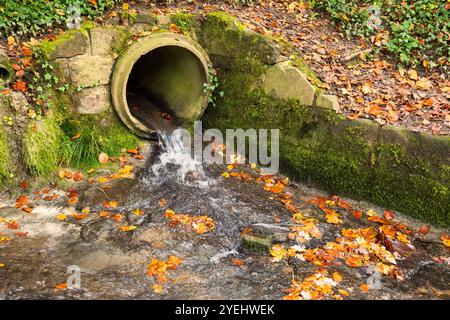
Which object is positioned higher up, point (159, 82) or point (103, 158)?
point (159, 82)

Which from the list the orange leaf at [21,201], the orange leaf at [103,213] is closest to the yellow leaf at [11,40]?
the orange leaf at [21,201]

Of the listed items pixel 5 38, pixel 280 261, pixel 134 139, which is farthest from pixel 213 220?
pixel 5 38

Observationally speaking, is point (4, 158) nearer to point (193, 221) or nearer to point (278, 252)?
point (193, 221)

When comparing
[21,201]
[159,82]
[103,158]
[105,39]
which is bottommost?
[21,201]

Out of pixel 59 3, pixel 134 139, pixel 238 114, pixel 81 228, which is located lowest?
pixel 81 228

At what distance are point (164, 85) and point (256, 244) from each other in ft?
14.6

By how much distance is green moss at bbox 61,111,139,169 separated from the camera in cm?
616

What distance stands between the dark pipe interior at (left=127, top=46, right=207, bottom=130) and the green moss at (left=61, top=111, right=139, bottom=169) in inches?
26.7

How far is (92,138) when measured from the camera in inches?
250

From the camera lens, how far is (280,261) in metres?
4.47

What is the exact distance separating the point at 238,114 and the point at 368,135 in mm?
2307

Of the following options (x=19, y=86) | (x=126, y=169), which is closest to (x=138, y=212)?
(x=126, y=169)

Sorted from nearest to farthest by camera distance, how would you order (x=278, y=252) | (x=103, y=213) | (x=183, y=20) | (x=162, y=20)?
(x=278, y=252) → (x=103, y=213) → (x=162, y=20) → (x=183, y=20)

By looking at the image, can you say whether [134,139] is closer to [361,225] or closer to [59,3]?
[59,3]
